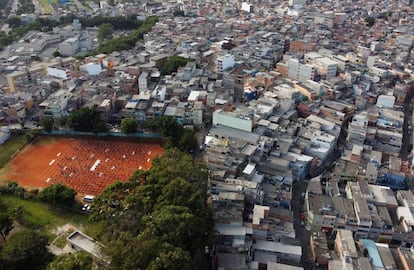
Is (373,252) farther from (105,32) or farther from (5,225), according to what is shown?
(105,32)

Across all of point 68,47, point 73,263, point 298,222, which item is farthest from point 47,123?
point 68,47

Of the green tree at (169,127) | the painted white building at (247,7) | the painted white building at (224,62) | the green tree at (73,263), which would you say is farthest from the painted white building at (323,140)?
the painted white building at (247,7)

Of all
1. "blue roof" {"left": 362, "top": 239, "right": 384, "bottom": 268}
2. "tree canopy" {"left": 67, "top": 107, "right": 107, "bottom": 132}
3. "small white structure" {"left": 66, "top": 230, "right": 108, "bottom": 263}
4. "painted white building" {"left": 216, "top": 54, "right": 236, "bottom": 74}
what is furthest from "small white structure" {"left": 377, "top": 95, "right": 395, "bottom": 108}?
"small white structure" {"left": 66, "top": 230, "right": 108, "bottom": 263}

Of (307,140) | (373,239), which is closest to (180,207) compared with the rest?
(373,239)

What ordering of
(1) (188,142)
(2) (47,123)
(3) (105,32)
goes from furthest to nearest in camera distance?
(3) (105,32) < (2) (47,123) < (1) (188,142)

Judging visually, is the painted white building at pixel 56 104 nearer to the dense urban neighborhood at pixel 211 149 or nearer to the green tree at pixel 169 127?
the dense urban neighborhood at pixel 211 149
